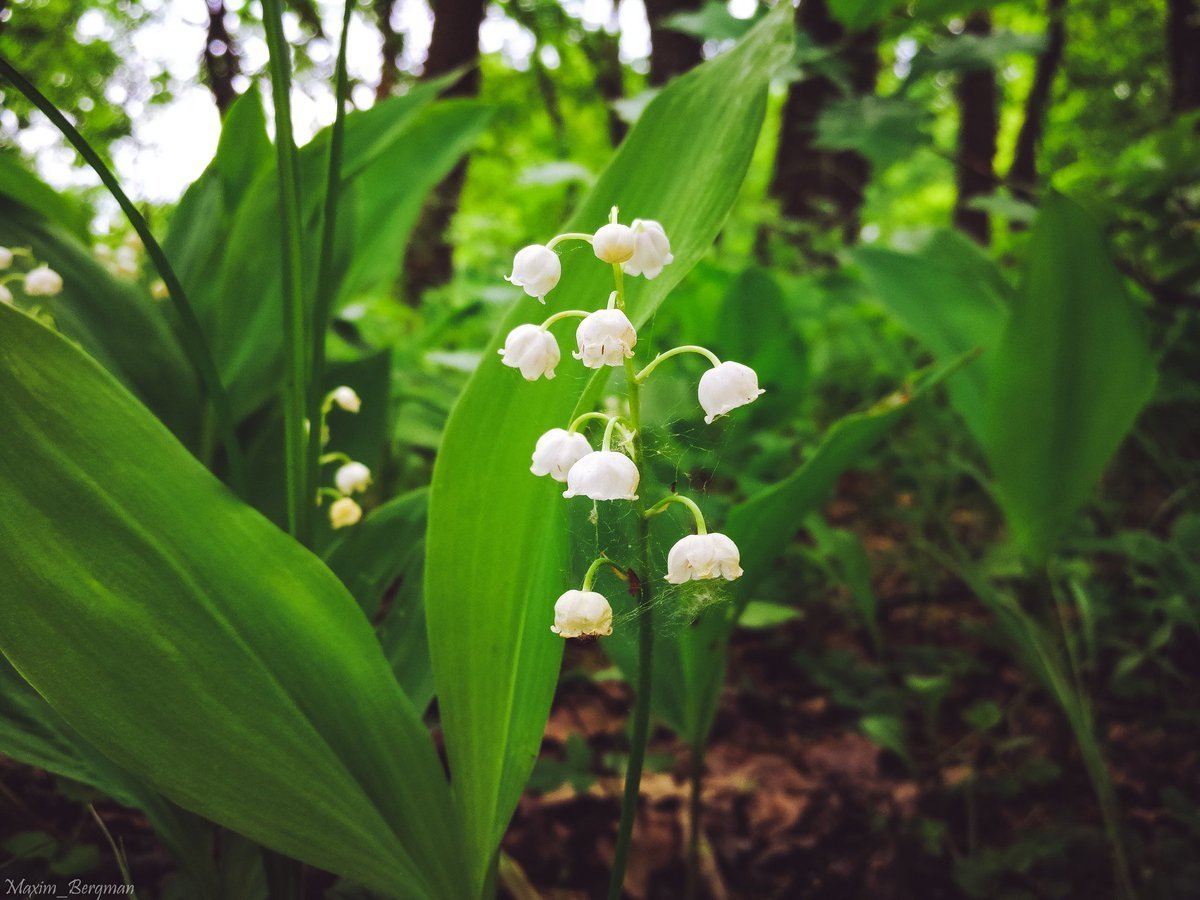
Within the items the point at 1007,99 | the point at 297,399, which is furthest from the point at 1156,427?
the point at 1007,99

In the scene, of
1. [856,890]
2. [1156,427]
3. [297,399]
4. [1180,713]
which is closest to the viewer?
[297,399]

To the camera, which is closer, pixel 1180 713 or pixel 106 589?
pixel 106 589

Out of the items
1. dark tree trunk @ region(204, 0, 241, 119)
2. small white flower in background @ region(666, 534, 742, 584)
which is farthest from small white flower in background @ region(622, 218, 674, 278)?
dark tree trunk @ region(204, 0, 241, 119)

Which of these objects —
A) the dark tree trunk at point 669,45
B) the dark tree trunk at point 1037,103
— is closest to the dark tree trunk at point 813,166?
the dark tree trunk at point 669,45

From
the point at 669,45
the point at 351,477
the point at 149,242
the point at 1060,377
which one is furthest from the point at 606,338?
the point at 669,45

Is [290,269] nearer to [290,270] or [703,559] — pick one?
[290,270]

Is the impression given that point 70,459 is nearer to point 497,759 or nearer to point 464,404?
point 464,404
